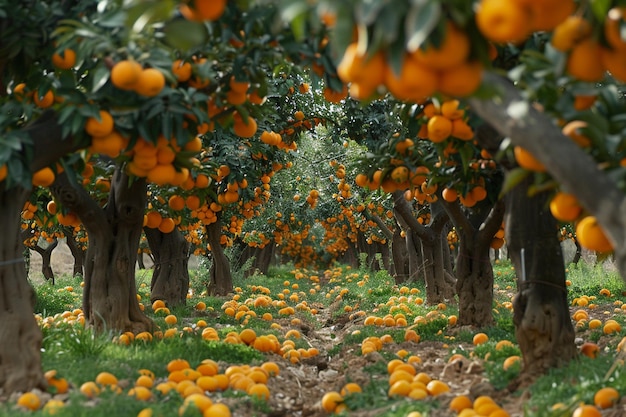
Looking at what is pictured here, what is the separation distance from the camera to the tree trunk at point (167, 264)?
10.3 m

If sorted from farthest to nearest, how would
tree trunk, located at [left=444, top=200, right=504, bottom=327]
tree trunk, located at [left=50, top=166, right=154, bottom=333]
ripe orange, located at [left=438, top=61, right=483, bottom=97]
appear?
tree trunk, located at [left=444, top=200, right=504, bottom=327], tree trunk, located at [left=50, top=166, right=154, bottom=333], ripe orange, located at [left=438, top=61, right=483, bottom=97]

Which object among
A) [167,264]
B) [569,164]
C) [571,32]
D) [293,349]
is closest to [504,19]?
[571,32]

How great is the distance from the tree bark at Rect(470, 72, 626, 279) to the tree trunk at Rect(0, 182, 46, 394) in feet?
11.2

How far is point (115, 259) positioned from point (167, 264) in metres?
3.53

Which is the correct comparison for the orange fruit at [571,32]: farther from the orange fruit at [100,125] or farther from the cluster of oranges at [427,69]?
the orange fruit at [100,125]

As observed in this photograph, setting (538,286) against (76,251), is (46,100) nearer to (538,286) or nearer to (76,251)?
(538,286)

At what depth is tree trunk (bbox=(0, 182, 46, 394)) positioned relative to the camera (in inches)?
170

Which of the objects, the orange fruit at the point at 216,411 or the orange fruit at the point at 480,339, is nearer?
the orange fruit at the point at 216,411

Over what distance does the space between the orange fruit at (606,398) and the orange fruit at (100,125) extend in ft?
11.0

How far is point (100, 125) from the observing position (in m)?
3.98

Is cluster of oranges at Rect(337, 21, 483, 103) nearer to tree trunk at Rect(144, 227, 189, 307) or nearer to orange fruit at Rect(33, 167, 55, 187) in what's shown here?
orange fruit at Rect(33, 167, 55, 187)

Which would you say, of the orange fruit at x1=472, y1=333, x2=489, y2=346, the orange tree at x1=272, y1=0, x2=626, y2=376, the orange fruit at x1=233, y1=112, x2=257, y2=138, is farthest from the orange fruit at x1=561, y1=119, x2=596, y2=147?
the orange fruit at x1=472, y1=333, x2=489, y2=346

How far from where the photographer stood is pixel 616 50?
252 cm

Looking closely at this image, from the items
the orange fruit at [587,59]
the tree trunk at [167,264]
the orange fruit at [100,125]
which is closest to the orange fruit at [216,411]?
the orange fruit at [100,125]
